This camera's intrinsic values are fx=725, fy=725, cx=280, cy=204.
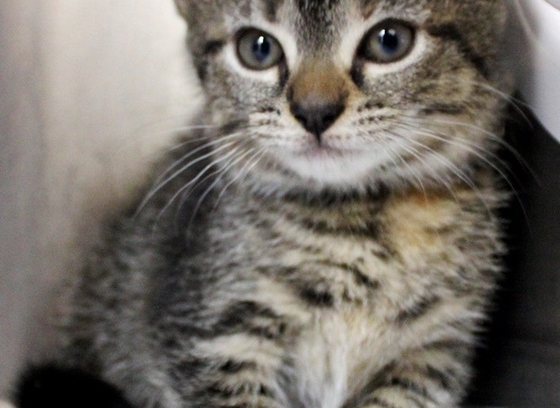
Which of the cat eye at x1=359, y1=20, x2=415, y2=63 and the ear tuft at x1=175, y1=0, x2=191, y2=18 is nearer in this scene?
the cat eye at x1=359, y1=20, x2=415, y2=63

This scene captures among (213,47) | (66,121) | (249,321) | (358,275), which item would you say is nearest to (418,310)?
(358,275)

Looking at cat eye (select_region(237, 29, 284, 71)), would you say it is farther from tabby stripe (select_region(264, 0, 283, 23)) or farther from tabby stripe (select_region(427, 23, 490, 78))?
tabby stripe (select_region(427, 23, 490, 78))

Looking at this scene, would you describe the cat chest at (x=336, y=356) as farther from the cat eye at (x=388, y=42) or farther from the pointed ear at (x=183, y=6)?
the pointed ear at (x=183, y=6)

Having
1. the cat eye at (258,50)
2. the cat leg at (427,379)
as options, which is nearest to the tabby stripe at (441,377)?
the cat leg at (427,379)

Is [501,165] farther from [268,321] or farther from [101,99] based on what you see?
[101,99]

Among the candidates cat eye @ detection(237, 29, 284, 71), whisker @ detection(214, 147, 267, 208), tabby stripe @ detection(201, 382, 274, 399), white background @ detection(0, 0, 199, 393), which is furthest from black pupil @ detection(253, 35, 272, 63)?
tabby stripe @ detection(201, 382, 274, 399)

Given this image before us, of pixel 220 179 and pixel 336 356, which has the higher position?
pixel 220 179

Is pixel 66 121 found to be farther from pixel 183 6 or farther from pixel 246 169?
pixel 246 169

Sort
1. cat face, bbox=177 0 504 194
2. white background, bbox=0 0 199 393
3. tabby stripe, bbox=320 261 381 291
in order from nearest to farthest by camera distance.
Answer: cat face, bbox=177 0 504 194, tabby stripe, bbox=320 261 381 291, white background, bbox=0 0 199 393
